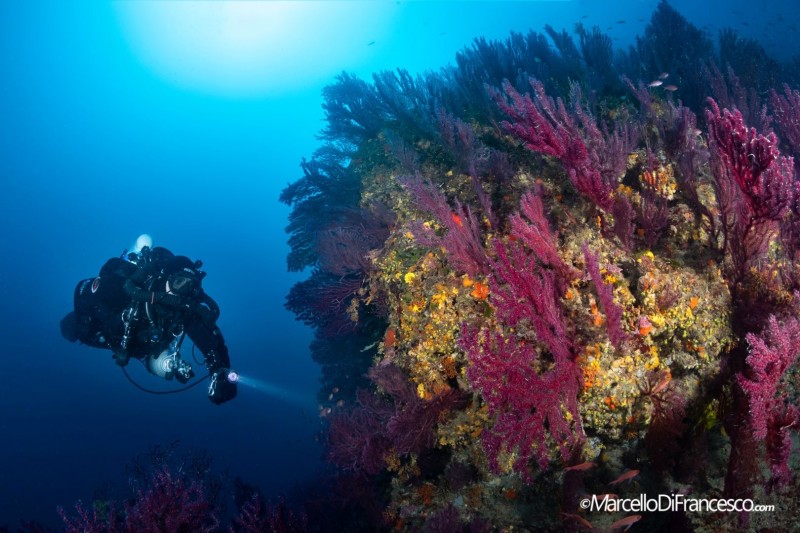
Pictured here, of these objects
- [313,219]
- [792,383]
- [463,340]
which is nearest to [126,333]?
[313,219]

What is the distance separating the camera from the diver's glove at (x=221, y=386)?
17.0ft

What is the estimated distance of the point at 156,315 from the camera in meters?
5.62

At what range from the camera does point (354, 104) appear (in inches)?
334

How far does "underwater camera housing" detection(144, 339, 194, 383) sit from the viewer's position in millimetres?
5617

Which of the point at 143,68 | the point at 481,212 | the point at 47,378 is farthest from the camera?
the point at 143,68

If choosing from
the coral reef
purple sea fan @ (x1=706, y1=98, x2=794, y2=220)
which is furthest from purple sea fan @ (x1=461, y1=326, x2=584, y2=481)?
purple sea fan @ (x1=706, y1=98, x2=794, y2=220)

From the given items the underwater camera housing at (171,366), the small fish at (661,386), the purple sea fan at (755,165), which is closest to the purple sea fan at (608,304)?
the small fish at (661,386)

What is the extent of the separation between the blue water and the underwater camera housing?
17.5 meters

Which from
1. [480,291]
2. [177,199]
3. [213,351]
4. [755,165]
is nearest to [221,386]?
[213,351]

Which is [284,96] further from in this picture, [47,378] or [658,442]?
[658,442]

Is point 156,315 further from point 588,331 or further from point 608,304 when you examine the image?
point 608,304

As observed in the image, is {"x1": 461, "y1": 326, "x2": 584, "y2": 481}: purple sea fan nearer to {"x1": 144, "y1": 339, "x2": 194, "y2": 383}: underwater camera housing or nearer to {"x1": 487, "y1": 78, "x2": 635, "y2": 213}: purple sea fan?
{"x1": 487, "y1": 78, "x2": 635, "y2": 213}: purple sea fan

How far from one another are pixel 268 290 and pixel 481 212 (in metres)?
83.2

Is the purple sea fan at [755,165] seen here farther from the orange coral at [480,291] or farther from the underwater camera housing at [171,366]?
the underwater camera housing at [171,366]
